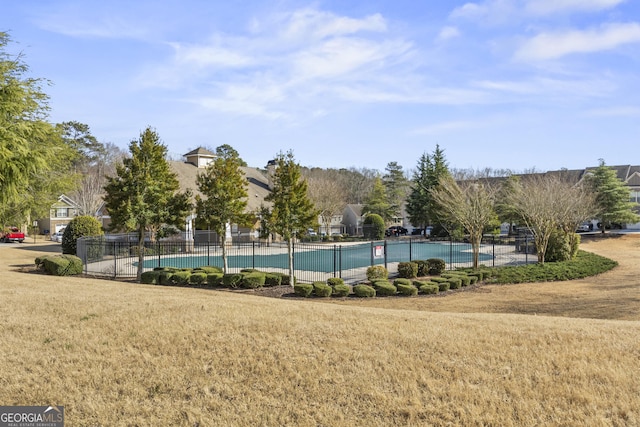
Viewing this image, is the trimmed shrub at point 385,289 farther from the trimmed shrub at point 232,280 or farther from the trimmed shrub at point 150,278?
the trimmed shrub at point 150,278

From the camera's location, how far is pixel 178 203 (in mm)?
23500

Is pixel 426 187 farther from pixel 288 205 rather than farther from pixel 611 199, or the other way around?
pixel 288 205

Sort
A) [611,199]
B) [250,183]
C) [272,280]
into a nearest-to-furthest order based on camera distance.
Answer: [272,280], [611,199], [250,183]

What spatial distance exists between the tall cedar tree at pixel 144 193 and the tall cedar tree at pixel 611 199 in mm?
→ 40174

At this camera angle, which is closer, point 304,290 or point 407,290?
point 304,290

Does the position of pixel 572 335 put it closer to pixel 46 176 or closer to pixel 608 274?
pixel 608 274

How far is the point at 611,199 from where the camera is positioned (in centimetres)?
4703

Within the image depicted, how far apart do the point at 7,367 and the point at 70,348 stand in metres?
0.98

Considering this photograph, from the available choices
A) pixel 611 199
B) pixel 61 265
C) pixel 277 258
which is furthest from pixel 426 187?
pixel 61 265

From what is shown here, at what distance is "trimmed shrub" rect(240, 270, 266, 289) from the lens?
1959 centimetres

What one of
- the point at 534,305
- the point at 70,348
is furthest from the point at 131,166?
the point at 534,305

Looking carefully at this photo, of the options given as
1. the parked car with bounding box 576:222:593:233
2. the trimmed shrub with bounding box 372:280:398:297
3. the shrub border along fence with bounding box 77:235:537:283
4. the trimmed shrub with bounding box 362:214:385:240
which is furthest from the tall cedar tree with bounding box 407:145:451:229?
the trimmed shrub with bounding box 372:280:398:297

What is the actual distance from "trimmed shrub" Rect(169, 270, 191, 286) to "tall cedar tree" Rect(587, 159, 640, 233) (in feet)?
134

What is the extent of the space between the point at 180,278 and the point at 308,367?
14491mm
